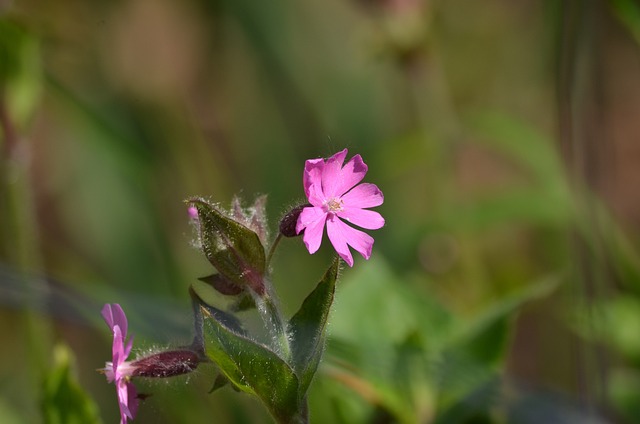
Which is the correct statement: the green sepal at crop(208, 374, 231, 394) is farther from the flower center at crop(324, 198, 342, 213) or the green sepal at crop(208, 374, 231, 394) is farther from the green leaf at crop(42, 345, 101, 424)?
A: the green leaf at crop(42, 345, 101, 424)

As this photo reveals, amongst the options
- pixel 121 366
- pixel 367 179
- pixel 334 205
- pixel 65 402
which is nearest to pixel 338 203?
pixel 334 205

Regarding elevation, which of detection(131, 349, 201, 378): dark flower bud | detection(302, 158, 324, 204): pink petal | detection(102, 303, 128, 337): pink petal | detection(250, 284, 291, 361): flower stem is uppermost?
detection(302, 158, 324, 204): pink petal

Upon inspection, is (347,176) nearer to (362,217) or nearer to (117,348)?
(362,217)

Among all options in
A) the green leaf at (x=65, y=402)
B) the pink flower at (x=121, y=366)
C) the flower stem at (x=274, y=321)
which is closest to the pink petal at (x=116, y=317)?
the pink flower at (x=121, y=366)

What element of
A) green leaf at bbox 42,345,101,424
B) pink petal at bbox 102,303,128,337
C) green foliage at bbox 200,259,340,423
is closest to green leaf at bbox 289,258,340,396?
green foliage at bbox 200,259,340,423

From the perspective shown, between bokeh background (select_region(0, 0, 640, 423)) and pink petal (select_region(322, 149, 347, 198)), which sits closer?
pink petal (select_region(322, 149, 347, 198))

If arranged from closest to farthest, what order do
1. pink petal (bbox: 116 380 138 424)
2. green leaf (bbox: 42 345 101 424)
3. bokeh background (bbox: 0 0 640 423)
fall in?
pink petal (bbox: 116 380 138 424)
green leaf (bbox: 42 345 101 424)
bokeh background (bbox: 0 0 640 423)
